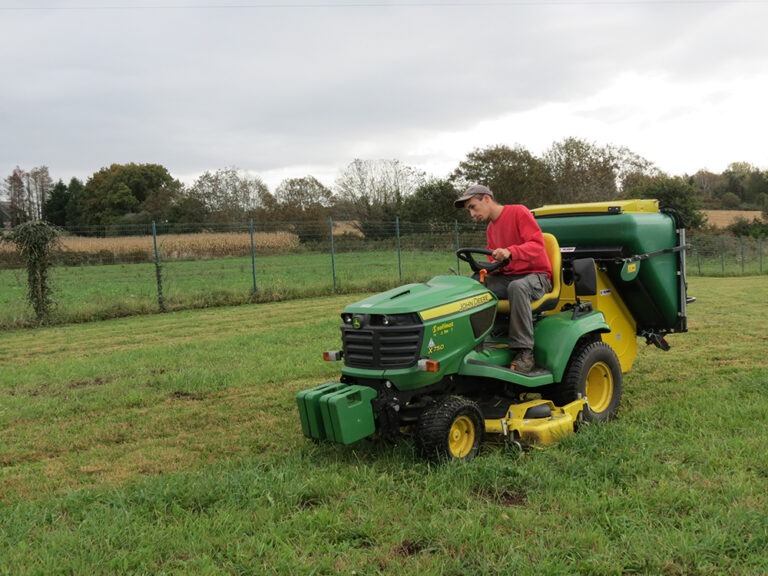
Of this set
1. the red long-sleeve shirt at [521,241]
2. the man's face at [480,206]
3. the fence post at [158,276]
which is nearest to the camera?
the red long-sleeve shirt at [521,241]

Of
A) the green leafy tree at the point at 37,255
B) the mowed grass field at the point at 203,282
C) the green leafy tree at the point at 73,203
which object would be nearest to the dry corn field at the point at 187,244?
the mowed grass field at the point at 203,282

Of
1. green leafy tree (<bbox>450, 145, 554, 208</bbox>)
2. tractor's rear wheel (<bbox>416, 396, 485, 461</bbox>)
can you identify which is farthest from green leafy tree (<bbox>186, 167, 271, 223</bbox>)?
tractor's rear wheel (<bbox>416, 396, 485, 461</bbox>)

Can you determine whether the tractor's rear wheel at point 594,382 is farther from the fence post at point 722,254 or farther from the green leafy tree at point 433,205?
the green leafy tree at point 433,205

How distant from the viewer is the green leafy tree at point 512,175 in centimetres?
4100

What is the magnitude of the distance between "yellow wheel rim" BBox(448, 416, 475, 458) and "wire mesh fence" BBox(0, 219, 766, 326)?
34.4ft

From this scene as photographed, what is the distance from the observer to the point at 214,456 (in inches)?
193

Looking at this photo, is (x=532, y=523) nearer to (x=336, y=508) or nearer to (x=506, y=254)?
(x=336, y=508)

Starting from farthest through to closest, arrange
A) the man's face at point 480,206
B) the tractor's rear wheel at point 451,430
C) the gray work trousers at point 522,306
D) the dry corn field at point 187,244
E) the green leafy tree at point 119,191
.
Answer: the green leafy tree at point 119,191
the dry corn field at point 187,244
the man's face at point 480,206
the gray work trousers at point 522,306
the tractor's rear wheel at point 451,430

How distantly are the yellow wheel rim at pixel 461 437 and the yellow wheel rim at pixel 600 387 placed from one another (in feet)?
4.79

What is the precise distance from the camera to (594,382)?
5.53 meters

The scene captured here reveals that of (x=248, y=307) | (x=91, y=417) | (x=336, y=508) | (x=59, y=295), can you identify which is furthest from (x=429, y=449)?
(x=59, y=295)

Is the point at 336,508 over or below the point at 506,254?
below

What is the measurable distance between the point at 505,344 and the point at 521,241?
0.79 metres

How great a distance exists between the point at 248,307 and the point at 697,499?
39.8 ft
